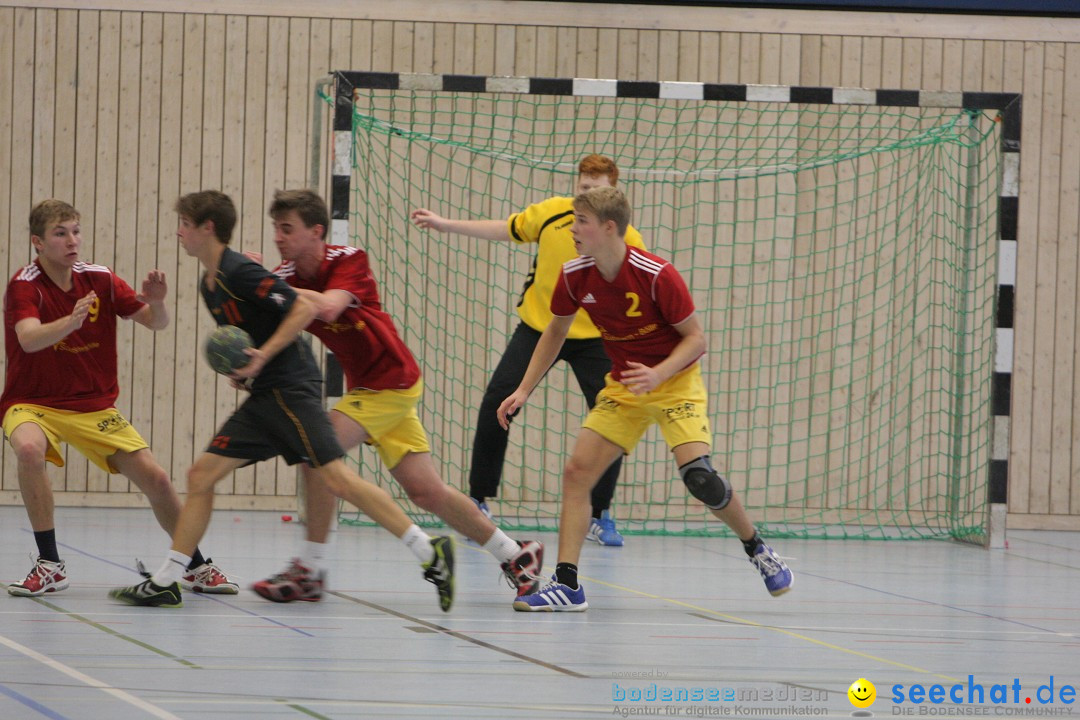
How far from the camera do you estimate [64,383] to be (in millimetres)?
5188

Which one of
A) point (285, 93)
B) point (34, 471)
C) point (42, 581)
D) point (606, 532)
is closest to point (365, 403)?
point (34, 471)

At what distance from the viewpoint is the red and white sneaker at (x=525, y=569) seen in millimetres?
5098

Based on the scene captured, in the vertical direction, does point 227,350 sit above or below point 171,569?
above

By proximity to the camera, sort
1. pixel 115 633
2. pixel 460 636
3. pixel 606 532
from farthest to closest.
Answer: pixel 606 532 → pixel 460 636 → pixel 115 633

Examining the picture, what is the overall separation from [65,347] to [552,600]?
2.08 meters

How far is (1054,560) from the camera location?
768 cm

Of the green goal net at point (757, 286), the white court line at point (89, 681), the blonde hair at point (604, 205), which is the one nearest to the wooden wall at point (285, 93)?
the green goal net at point (757, 286)

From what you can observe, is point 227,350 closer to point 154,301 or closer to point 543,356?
point 154,301

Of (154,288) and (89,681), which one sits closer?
(89,681)

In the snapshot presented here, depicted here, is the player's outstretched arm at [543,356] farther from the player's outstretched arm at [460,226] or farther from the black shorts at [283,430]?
the player's outstretched arm at [460,226]

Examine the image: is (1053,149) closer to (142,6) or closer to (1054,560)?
(1054,560)

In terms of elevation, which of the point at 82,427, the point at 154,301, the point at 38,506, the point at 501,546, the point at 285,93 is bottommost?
the point at 501,546

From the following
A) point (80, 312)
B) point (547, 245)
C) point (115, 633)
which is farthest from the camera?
point (547, 245)

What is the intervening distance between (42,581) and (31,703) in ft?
Answer: 6.34
